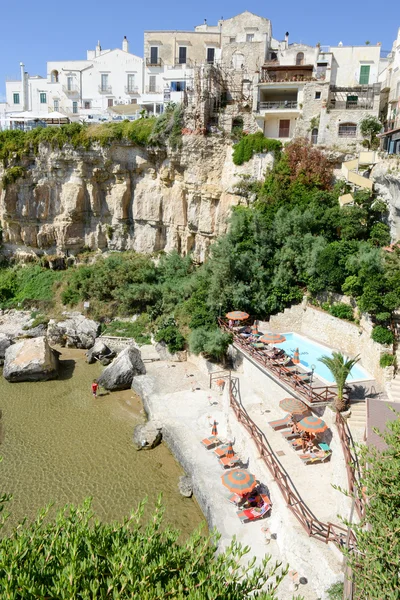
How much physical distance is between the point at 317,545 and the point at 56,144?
31.8m

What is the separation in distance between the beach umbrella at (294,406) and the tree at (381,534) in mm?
6354

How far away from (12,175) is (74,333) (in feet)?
53.2

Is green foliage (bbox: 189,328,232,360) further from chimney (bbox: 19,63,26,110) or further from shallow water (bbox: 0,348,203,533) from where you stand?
chimney (bbox: 19,63,26,110)

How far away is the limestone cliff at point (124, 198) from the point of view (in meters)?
28.6

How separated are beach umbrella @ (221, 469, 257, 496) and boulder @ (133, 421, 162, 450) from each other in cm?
456

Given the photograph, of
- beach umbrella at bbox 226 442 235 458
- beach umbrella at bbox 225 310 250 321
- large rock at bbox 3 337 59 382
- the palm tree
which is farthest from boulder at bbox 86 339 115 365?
the palm tree

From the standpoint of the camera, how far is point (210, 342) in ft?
66.1

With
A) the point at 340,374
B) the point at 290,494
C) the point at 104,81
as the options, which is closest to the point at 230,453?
the point at 290,494

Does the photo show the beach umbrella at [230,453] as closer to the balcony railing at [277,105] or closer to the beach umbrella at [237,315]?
the beach umbrella at [237,315]

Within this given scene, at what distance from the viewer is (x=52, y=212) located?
113 ft

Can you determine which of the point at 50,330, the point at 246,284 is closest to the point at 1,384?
the point at 50,330

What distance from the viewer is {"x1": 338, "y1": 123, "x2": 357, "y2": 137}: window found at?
2627cm

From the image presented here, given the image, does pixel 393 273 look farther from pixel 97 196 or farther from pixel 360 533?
pixel 97 196

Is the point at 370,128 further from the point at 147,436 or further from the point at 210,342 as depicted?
the point at 147,436
